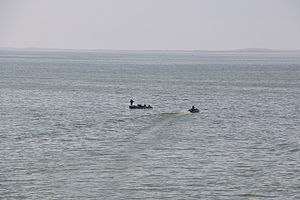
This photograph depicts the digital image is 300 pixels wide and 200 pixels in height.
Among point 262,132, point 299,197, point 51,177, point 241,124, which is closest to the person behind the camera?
point 299,197

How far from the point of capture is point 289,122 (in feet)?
187

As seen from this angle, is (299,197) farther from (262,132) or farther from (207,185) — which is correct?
(262,132)

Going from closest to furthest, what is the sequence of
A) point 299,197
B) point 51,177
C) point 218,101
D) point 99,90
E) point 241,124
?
point 299,197 < point 51,177 < point 241,124 < point 218,101 < point 99,90

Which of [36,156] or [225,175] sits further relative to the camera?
[36,156]

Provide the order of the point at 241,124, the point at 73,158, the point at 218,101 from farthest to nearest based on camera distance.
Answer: the point at 218,101 → the point at 241,124 → the point at 73,158

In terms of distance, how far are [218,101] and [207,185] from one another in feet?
156

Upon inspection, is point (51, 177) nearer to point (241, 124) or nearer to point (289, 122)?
point (241, 124)

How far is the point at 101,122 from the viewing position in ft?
182

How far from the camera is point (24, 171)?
34.6 metres

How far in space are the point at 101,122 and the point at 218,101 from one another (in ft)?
90.5

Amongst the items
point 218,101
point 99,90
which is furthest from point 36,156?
point 99,90

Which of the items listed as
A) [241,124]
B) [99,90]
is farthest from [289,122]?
[99,90]

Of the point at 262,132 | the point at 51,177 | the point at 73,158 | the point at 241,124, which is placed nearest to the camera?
the point at 51,177

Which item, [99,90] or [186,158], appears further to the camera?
[99,90]
